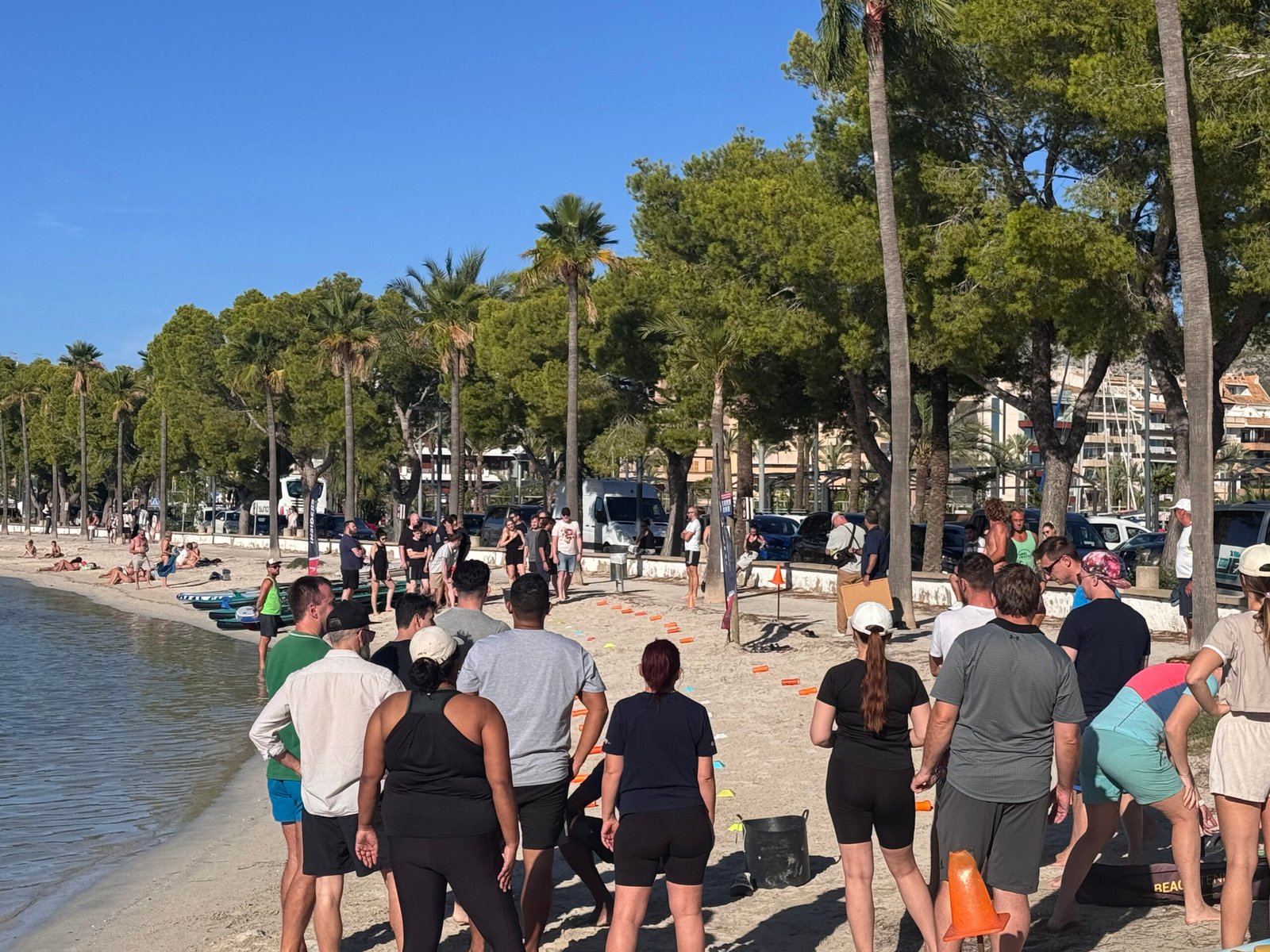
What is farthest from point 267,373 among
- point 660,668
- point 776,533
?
point 660,668

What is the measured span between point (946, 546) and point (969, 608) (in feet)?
75.9

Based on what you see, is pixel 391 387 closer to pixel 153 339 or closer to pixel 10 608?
pixel 153 339

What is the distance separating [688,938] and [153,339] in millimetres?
75023

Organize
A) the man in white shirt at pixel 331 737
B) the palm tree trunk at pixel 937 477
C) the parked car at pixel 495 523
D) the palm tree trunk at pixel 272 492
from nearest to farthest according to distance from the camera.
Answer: the man in white shirt at pixel 331 737 < the palm tree trunk at pixel 937 477 < the parked car at pixel 495 523 < the palm tree trunk at pixel 272 492

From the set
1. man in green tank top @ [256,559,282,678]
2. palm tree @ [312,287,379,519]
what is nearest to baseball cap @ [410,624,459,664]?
man in green tank top @ [256,559,282,678]

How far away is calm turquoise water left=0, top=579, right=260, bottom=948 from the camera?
1070cm

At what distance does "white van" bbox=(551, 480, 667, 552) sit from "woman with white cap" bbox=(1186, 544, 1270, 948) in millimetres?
36532

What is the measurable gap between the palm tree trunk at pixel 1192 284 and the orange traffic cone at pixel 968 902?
29.8ft

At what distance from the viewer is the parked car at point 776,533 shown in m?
35.3

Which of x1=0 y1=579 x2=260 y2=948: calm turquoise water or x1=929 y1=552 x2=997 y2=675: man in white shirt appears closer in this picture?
x1=929 y1=552 x2=997 y2=675: man in white shirt

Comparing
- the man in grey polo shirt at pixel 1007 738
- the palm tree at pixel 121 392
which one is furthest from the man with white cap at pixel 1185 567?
the palm tree at pixel 121 392

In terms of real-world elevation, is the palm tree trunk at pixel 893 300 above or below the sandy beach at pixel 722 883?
above

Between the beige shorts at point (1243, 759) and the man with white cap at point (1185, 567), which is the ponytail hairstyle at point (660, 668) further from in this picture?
the man with white cap at point (1185, 567)

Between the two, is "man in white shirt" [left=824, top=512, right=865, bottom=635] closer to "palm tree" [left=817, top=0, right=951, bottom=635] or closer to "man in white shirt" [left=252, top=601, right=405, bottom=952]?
"palm tree" [left=817, top=0, right=951, bottom=635]
